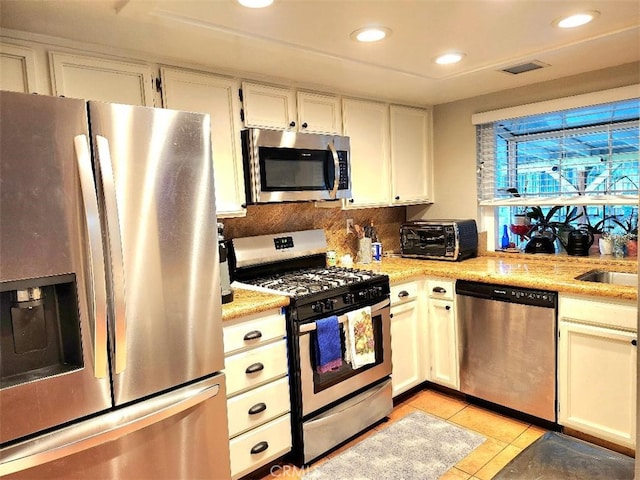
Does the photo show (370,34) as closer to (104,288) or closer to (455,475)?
(104,288)

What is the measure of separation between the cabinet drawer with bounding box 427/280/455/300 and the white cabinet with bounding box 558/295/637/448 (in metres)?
0.68

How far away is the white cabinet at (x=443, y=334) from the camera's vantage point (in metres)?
2.98

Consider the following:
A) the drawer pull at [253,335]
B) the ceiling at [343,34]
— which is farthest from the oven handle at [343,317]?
the ceiling at [343,34]

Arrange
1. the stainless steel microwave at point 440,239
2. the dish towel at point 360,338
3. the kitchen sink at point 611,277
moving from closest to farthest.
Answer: the dish towel at point 360,338 < the kitchen sink at point 611,277 < the stainless steel microwave at point 440,239

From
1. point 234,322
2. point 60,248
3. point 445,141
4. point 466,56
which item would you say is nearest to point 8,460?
point 60,248

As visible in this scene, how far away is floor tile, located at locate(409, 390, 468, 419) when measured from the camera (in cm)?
291

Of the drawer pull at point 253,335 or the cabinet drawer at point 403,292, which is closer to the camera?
the drawer pull at point 253,335

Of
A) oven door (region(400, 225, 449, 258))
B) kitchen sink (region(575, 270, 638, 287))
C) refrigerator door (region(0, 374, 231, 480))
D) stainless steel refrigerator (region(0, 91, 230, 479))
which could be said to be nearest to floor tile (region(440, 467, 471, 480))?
refrigerator door (region(0, 374, 231, 480))

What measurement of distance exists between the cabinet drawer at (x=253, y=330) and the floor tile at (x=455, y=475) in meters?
1.09

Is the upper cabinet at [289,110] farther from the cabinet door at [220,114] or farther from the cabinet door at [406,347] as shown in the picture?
the cabinet door at [406,347]

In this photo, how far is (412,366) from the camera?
3.07 metres

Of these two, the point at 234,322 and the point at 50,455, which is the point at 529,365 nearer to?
the point at 234,322

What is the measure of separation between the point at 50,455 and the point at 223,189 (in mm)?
1461

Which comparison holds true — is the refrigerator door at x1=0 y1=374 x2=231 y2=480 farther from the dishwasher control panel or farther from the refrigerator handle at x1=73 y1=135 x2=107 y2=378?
the dishwasher control panel
